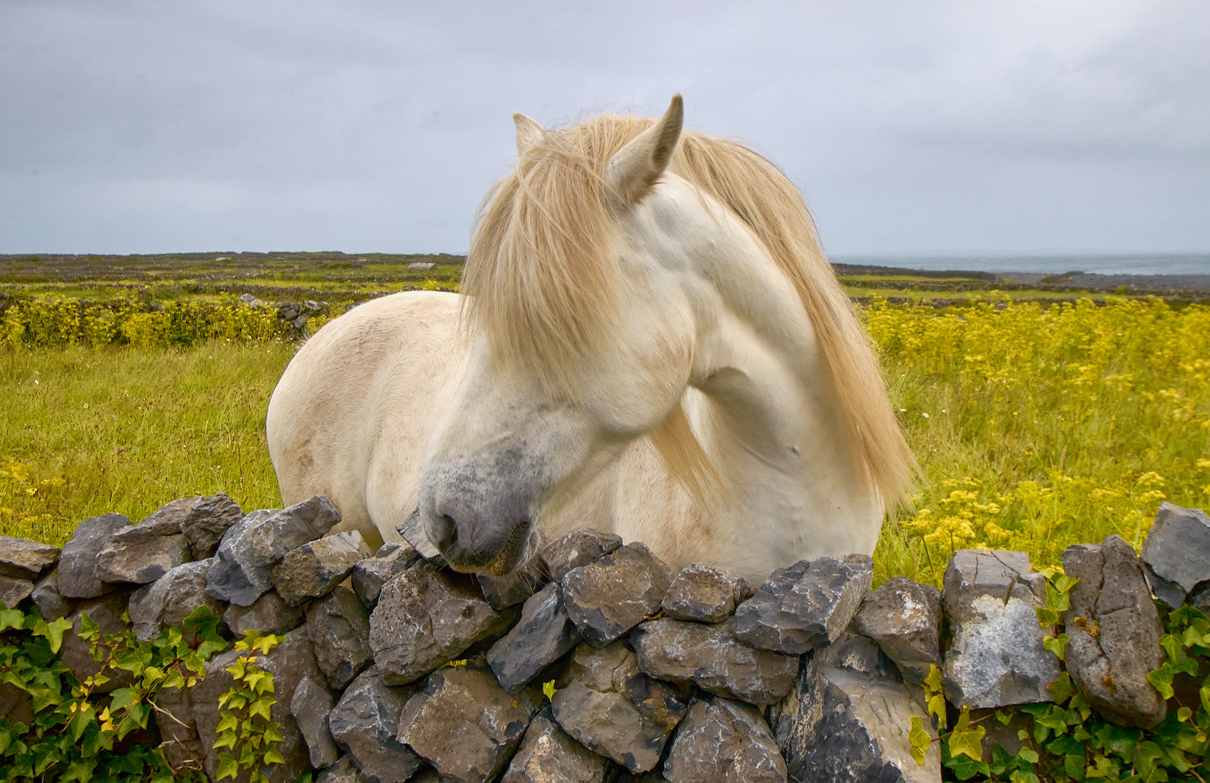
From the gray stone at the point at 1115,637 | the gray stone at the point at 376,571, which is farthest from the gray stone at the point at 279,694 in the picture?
the gray stone at the point at 1115,637

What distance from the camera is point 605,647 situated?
1783mm

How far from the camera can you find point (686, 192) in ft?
5.70

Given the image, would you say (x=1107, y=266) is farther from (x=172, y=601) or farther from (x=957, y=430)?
(x=172, y=601)

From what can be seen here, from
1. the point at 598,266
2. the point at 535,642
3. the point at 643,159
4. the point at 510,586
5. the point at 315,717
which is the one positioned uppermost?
the point at 643,159

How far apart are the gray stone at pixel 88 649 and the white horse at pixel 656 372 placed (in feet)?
3.82

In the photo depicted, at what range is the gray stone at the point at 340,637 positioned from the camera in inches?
79.0

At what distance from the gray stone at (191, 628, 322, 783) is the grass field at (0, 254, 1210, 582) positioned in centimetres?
208

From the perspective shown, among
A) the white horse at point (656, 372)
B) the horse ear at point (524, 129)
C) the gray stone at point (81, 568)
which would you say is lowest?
the gray stone at point (81, 568)

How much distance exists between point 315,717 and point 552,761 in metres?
0.77

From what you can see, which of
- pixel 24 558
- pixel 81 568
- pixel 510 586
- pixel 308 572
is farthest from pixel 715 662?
pixel 24 558

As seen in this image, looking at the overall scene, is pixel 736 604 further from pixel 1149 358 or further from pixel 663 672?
pixel 1149 358

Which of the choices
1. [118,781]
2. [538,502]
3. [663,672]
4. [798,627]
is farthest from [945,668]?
[118,781]

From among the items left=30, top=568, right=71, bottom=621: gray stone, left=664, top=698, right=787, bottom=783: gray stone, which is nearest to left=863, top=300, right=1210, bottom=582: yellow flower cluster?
left=664, top=698, right=787, bottom=783: gray stone

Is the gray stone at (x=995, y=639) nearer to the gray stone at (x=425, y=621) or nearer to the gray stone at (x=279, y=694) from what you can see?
the gray stone at (x=425, y=621)
